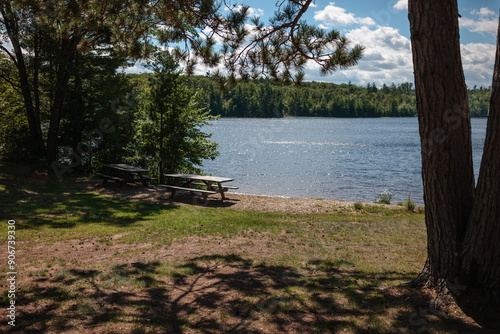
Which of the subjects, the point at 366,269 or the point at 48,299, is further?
the point at 366,269

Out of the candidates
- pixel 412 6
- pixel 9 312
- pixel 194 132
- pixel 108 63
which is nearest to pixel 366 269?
pixel 412 6

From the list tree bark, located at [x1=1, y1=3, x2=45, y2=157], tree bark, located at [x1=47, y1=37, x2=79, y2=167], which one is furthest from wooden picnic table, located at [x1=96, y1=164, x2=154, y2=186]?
tree bark, located at [x1=1, y1=3, x2=45, y2=157]

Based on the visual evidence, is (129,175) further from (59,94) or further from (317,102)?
(317,102)

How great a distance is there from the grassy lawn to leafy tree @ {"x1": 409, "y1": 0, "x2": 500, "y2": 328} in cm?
41

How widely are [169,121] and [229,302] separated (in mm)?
12597

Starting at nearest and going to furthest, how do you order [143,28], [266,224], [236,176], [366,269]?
[366,269]
[143,28]
[266,224]
[236,176]

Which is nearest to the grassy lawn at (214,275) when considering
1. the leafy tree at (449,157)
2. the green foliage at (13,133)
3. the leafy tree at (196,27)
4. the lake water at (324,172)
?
the leafy tree at (449,157)

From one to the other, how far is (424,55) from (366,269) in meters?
2.98

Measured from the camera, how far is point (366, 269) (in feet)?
17.5

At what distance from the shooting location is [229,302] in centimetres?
421

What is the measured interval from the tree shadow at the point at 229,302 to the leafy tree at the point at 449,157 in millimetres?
448

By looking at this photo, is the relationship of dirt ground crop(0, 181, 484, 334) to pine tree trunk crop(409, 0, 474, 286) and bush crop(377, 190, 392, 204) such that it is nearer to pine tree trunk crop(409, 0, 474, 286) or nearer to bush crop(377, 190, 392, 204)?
pine tree trunk crop(409, 0, 474, 286)

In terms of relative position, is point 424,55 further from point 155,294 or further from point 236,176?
point 236,176

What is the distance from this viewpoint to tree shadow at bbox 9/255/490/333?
364 centimetres
